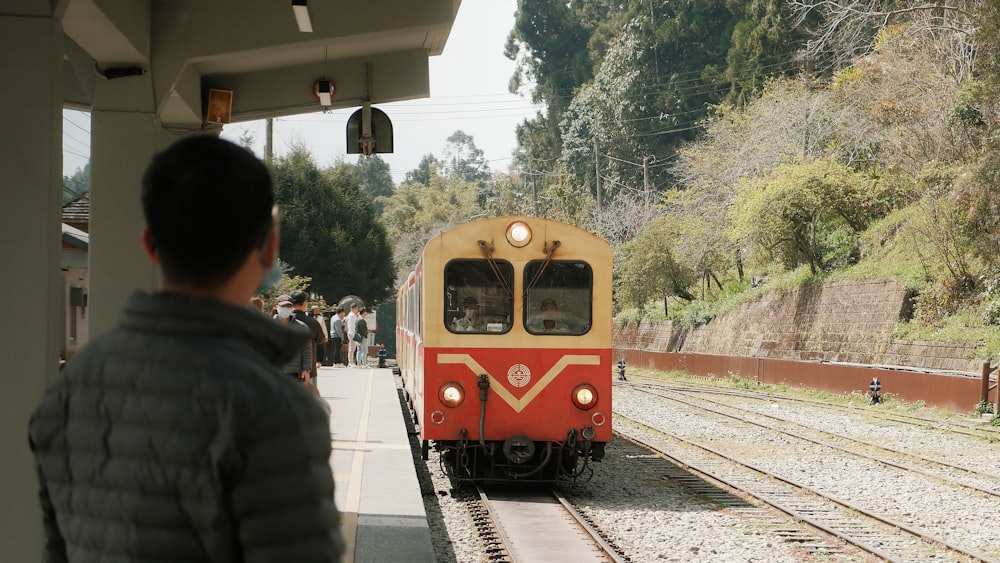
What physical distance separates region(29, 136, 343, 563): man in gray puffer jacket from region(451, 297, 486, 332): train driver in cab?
9085 millimetres

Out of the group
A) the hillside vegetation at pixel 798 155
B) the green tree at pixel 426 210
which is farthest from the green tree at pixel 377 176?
the hillside vegetation at pixel 798 155

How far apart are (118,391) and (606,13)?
79.0 metres

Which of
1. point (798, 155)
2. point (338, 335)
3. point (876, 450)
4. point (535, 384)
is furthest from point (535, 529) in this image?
point (798, 155)

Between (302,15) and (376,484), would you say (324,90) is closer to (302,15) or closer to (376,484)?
(302,15)

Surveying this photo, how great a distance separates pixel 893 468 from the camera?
13344 mm

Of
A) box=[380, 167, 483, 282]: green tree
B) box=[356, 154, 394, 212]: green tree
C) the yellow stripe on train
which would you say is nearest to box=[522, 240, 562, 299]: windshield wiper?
the yellow stripe on train

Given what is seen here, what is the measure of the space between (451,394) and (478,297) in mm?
1043

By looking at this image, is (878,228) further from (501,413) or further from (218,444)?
(218,444)

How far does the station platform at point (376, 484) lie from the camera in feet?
25.4

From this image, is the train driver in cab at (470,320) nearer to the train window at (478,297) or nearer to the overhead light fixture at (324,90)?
the train window at (478,297)

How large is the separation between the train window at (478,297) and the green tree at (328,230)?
109ft

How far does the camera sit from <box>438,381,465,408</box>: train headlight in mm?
10984

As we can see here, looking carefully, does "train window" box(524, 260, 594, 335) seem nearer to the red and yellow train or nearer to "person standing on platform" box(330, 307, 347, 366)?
the red and yellow train

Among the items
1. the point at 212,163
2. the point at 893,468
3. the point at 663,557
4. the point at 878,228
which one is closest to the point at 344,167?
the point at 878,228
